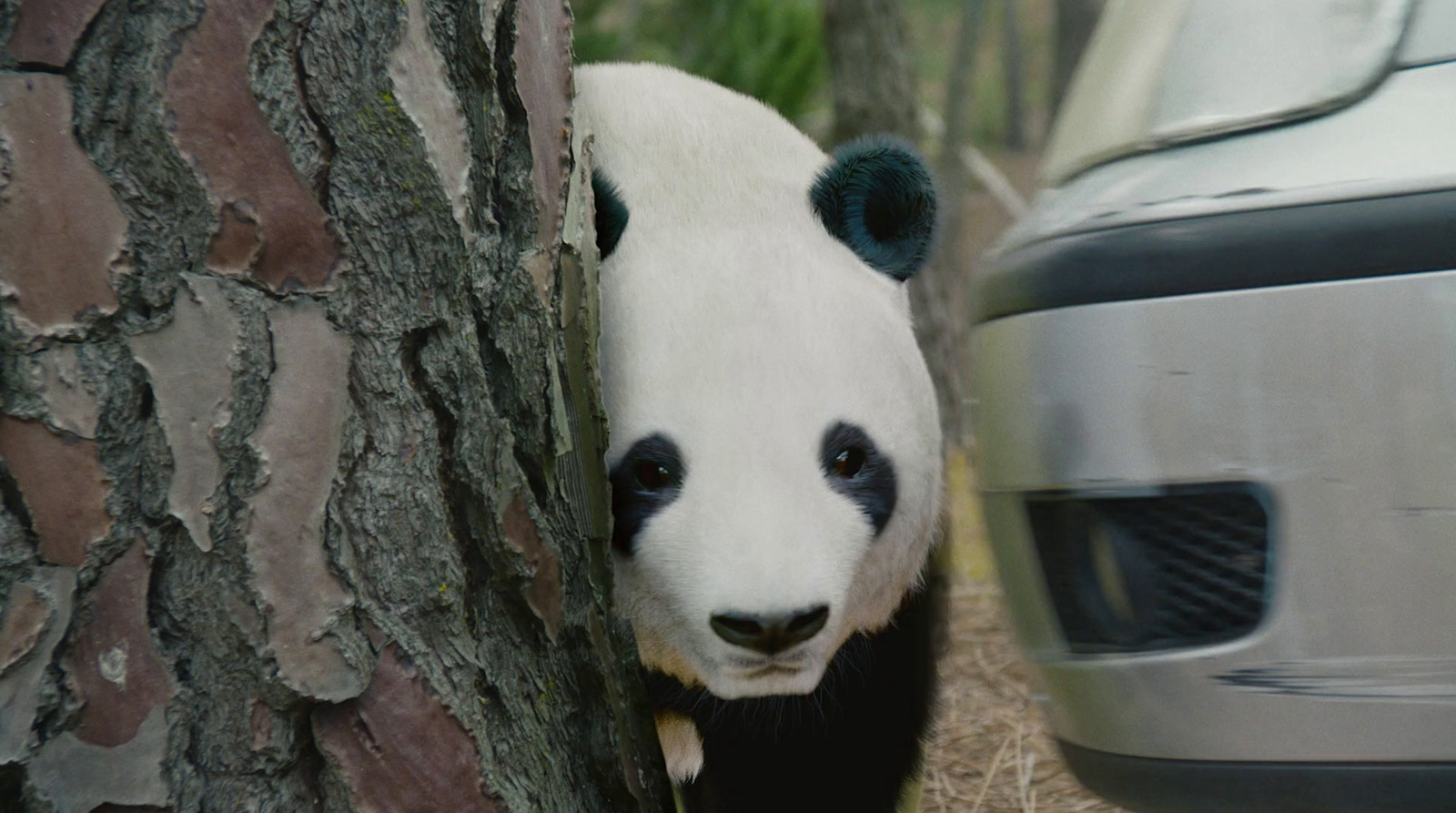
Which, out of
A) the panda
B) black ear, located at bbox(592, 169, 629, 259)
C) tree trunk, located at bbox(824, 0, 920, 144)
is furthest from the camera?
tree trunk, located at bbox(824, 0, 920, 144)

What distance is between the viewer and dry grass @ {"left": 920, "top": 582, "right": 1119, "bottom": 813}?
114 inches

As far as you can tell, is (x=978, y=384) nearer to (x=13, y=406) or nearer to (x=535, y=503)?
(x=535, y=503)

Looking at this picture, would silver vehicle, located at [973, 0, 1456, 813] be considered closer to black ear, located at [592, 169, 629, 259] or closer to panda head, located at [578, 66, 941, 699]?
panda head, located at [578, 66, 941, 699]

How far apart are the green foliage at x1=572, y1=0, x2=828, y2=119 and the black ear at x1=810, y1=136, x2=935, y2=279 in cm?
716

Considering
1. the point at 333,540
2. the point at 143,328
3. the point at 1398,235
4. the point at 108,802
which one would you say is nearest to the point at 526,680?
the point at 333,540

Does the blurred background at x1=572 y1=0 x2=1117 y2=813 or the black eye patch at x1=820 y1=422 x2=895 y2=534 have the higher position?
the black eye patch at x1=820 y1=422 x2=895 y2=534

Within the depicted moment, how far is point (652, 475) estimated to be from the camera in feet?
6.44

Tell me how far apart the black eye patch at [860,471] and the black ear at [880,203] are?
420 mm

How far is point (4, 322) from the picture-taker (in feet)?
4.71

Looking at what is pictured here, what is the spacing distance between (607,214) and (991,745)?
1.85 metres

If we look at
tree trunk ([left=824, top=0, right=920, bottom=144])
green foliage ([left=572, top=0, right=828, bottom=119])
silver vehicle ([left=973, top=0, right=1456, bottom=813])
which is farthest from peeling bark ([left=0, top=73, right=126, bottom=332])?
green foliage ([left=572, top=0, right=828, bottom=119])

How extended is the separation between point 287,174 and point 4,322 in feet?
1.13

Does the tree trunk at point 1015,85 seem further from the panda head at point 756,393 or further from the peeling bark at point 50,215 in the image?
the peeling bark at point 50,215

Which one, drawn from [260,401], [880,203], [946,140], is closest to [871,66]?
[946,140]
